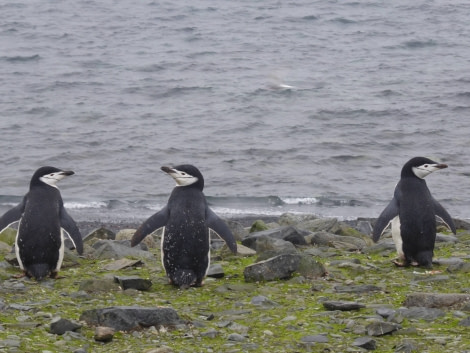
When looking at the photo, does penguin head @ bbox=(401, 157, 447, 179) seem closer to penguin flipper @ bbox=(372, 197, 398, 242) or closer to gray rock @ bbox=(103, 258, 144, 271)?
penguin flipper @ bbox=(372, 197, 398, 242)

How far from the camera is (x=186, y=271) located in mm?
8195

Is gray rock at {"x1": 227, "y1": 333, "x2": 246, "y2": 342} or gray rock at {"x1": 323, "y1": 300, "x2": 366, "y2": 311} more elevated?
gray rock at {"x1": 227, "y1": 333, "x2": 246, "y2": 342}

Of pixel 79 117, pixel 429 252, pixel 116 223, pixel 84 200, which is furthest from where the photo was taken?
pixel 79 117

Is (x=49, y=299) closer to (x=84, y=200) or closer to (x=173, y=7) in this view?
(x=84, y=200)

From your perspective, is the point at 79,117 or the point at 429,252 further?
the point at 79,117

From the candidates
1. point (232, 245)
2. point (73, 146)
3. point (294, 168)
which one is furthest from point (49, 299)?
point (73, 146)

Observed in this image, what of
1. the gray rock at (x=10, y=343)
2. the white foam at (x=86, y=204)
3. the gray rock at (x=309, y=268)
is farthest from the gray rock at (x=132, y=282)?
the white foam at (x=86, y=204)

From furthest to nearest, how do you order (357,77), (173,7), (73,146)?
(173,7)
(357,77)
(73,146)

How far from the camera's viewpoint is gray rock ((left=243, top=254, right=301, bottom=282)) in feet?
26.6

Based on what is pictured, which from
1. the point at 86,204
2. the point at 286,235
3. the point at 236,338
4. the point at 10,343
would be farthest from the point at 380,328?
the point at 86,204

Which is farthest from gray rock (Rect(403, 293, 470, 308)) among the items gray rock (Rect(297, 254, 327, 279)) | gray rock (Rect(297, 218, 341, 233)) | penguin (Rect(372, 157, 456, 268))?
gray rock (Rect(297, 218, 341, 233))

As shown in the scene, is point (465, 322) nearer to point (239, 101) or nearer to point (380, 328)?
point (380, 328)

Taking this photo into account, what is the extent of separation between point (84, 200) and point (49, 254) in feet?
31.5

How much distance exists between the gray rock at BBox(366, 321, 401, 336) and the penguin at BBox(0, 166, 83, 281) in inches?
128
